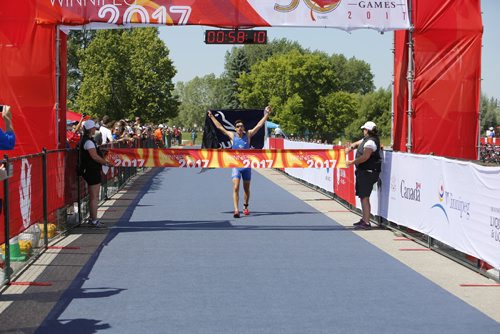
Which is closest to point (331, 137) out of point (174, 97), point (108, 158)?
point (174, 97)

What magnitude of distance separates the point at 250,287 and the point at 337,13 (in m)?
7.42

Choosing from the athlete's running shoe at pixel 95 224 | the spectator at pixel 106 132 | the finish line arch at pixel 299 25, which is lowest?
the athlete's running shoe at pixel 95 224

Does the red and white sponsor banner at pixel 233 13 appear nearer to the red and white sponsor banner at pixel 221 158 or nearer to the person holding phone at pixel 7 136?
the red and white sponsor banner at pixel 221 158

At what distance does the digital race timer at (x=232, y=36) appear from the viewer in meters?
15.5

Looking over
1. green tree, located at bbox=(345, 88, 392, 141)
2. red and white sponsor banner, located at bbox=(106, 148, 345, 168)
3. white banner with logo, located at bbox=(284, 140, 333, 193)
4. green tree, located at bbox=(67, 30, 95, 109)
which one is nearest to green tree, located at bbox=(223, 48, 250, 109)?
green tree, located at bbox=(345, 88, 392, 141)

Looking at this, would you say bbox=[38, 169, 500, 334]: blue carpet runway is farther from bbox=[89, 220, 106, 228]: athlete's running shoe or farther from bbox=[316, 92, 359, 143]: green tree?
bbox=[316, 92, 359, 143]: green tree

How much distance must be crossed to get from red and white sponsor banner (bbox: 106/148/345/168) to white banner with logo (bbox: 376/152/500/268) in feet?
4.92

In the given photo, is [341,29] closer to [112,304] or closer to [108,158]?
[108,158]

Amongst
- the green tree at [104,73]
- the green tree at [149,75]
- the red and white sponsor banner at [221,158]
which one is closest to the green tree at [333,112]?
the green tree at [149,75]

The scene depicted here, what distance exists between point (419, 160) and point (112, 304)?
6.15 metres

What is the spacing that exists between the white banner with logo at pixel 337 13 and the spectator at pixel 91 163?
3.63 meters

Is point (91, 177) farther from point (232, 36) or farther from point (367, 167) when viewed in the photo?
point (367, 167)

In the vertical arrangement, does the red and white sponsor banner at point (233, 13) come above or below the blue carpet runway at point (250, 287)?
above

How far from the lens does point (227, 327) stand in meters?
7.46
